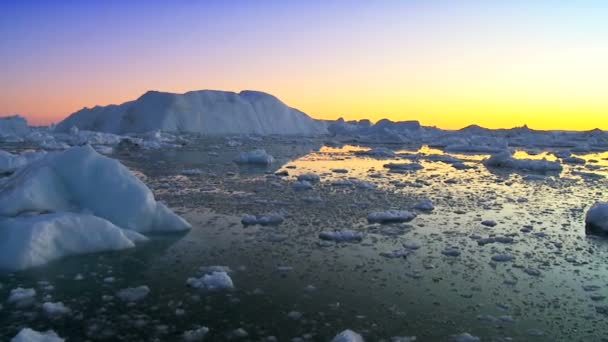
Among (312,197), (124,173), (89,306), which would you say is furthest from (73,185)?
(312,197)

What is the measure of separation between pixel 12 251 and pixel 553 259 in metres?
5.75

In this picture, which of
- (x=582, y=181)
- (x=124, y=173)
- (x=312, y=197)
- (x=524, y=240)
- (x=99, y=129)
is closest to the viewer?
(x=524, y=240)

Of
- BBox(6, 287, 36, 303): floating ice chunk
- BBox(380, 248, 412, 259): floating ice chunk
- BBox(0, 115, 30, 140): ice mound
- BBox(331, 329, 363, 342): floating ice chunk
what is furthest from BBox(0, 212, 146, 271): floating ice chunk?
BBox(0, 115, 30, 140): ice mound

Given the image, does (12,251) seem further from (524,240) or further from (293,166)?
(293,166)

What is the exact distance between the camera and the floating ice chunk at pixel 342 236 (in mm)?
6008

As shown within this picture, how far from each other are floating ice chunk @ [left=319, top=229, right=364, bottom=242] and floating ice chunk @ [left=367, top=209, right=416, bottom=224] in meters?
1.05

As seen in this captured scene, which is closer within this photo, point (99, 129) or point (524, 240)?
point (524, 240)

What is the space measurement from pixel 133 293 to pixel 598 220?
20.8 ft

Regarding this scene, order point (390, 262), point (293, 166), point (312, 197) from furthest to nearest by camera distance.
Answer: point (293, 166)
point (312, 197)
point (390, 262)

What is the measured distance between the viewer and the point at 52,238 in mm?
5031

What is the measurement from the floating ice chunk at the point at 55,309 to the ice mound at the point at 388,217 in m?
4.47

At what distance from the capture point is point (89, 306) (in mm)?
3764

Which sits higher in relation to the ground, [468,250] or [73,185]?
[73,185]

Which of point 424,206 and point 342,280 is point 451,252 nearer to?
point 342,280
